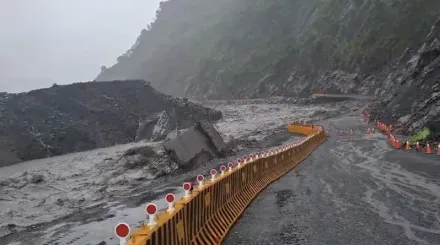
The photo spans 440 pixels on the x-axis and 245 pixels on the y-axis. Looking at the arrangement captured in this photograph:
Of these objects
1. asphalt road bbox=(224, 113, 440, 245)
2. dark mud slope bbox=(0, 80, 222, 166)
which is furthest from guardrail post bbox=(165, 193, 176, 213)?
dark mud slope bbox=(0, 80, 222, 166)

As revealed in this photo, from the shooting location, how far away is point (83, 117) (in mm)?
45375

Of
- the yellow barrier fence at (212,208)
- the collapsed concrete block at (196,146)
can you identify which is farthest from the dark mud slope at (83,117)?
the yellow barrier fence at (212,208)

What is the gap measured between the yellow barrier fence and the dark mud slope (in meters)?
26.4

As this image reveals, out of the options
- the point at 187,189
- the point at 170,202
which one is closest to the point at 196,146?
the point at 187,189

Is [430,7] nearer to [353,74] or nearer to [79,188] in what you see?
[353,74]

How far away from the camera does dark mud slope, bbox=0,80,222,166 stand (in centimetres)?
3872

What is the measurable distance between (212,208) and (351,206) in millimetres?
4431

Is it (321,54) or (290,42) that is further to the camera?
(290,42)

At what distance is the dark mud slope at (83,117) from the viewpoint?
3872 centimetres

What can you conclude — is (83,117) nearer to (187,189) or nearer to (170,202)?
(187,189)

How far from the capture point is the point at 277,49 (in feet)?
349

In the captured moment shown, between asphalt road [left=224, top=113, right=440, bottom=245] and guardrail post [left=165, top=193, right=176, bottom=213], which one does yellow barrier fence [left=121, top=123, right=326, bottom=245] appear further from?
asphalt road [left=224, top=113, right=440, bottom=245]

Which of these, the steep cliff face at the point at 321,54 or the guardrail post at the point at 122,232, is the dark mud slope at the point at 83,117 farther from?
the guardrail post at the point at 122,232

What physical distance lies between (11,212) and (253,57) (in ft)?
316
